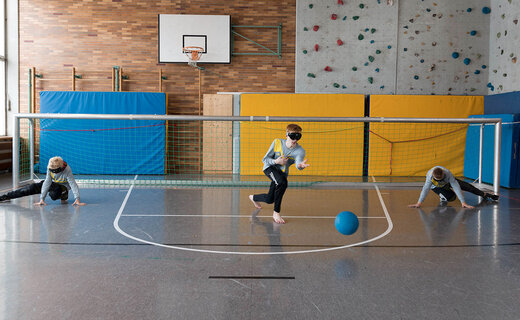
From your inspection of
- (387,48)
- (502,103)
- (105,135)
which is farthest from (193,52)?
(502,103)

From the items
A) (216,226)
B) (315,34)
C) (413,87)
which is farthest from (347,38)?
(216,226)

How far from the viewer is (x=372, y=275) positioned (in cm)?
405

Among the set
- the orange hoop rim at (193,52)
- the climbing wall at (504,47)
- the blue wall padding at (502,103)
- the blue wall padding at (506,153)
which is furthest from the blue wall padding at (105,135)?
the climbing wall at (504,47)

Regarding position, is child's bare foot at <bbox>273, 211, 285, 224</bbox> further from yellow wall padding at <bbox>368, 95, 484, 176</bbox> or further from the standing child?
yellow wall padding at <bbox>368, 95, 484, 176</bbox>

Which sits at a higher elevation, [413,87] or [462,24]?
[462,24]

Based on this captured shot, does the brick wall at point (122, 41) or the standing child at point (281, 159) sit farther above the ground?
the brick wall at point (122, 41)

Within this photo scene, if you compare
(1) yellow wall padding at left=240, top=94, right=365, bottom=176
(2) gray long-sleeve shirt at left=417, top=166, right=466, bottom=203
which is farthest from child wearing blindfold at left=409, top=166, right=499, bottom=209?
(1) yellow wall padding at left=240, top=94, right=365, bottom=176

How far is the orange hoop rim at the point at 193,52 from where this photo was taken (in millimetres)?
12250

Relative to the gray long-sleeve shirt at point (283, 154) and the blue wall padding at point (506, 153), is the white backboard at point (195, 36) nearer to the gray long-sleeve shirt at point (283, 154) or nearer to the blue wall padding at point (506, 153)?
the gray long-sleeve shirt at point (283, 154)

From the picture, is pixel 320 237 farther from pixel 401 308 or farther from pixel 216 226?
pixel 401 308

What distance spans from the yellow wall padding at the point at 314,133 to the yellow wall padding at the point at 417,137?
487mm

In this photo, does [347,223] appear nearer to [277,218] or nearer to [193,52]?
[277,218]

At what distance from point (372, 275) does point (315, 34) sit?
994 cm

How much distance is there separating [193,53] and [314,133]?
12.9 feet
